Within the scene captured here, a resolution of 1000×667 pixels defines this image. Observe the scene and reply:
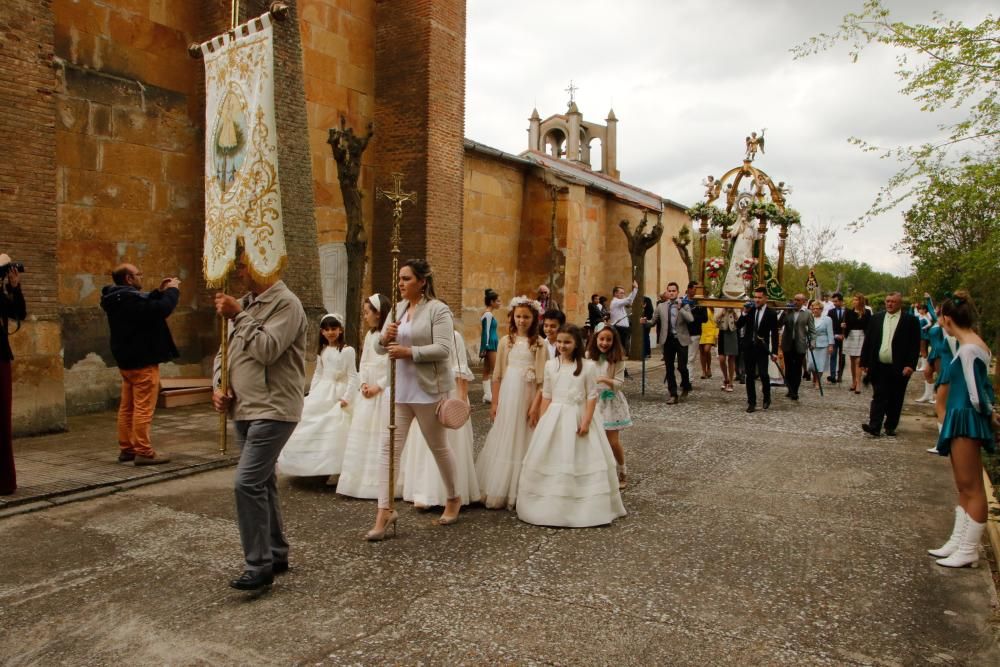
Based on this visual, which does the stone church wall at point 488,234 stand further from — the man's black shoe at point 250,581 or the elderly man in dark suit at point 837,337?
the man's black shoe at point 250,581

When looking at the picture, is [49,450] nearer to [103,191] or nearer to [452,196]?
[103,191]

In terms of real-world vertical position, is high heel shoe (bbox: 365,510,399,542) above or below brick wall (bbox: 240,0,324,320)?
below

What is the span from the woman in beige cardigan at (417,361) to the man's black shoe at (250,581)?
112 centimetres

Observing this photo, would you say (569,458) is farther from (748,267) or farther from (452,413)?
(748,267)

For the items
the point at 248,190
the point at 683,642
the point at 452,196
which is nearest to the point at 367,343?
the point at 248,190

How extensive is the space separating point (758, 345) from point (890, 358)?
2675 millimetres

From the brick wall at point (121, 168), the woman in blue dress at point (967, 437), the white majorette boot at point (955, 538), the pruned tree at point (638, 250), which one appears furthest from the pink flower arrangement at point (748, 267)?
the white majorette boot at point (955, 538)

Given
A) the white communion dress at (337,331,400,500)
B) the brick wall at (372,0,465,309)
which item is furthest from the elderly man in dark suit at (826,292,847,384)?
the white communion dress at (337,331,400,500)

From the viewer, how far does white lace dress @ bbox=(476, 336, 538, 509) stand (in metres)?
6.50

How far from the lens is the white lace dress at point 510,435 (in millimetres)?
6504

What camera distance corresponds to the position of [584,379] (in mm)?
6285

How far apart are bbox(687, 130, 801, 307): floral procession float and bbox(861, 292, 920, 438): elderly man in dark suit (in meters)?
6.13

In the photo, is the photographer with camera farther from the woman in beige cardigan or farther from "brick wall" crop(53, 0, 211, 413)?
"brick wall" crop(53, 0, 211, 413)

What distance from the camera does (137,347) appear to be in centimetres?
761
